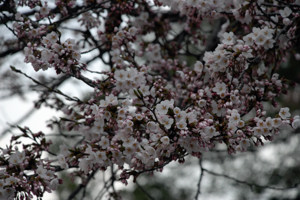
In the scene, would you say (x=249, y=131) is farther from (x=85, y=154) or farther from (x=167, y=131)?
(x=85, y=154)

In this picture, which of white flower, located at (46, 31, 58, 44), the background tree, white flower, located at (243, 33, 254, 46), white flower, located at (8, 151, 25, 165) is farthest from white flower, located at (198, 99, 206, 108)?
white flower, located at (8, 151, 25, 165)

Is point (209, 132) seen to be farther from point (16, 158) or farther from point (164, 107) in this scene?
point (16, 158)

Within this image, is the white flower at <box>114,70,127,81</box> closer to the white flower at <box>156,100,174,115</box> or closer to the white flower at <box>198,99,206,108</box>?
the white flower at <box>156,100,174,115</box>

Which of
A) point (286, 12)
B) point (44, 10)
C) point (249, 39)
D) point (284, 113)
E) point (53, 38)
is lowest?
point (284, 113)

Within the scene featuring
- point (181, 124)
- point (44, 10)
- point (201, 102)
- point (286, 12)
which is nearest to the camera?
point (181, 124)

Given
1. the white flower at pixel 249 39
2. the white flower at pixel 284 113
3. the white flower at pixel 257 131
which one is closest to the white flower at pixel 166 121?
the white flower at pixel 257 131

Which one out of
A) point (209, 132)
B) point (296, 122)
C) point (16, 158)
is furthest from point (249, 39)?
point (16, 158)

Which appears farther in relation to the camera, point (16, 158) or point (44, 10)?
point (44, 10)

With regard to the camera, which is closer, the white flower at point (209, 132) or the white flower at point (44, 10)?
the white flower at point (209, 132)

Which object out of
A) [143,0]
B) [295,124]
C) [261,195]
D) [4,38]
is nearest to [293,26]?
[295,124]

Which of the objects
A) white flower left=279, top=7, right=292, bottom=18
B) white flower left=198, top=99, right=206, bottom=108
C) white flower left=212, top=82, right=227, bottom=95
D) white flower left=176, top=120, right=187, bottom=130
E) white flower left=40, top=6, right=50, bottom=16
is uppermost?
white flower left=279, top=7, right=292, bottom=18

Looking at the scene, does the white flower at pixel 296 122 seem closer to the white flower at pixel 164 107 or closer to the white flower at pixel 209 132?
the white flower at pixel 209 132

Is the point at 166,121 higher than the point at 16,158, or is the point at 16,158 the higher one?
the point at 166,121

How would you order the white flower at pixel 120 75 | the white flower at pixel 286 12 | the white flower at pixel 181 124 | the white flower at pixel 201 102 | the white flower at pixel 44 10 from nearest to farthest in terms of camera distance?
1. the white flower at pixel 181 124
2. the white flower at pixel 201 102
3. the white flower at pixel 120 75
4. the white flower at pixel 286 12
5. the white flower at pixel 44 10
